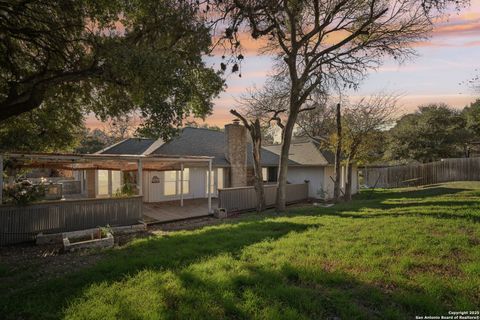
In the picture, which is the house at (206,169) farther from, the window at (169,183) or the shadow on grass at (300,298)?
the shadow on grass at (300,298)

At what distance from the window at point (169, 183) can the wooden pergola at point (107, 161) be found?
1.54 m

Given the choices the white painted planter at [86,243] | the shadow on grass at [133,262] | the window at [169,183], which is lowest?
the white painted planter at [86,243]

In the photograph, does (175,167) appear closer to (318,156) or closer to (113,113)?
(113,113)

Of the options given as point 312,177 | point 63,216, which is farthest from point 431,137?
point 63,216

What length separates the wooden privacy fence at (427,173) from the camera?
74.3 ft

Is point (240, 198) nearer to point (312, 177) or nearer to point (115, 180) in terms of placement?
point (312, 177)

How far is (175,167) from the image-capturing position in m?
17.2

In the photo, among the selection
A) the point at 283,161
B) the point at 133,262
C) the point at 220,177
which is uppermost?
the point at 283,161

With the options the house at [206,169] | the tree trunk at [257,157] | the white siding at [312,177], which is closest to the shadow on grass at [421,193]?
the white siding at [312,177]

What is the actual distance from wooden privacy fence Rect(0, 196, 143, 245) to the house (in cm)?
631

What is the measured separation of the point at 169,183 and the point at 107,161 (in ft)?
20.4

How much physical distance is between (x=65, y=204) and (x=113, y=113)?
3911 millimetres

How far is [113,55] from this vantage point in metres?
7.34

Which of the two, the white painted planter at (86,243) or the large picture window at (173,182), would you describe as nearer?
the white painted planter at (86,243)
